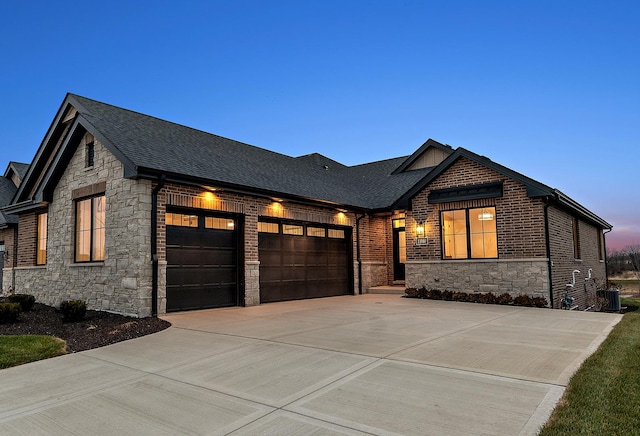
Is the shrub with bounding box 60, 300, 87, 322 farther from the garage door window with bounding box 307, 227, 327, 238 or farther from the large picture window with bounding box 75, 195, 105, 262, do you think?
the garage door window with bounding box 307, 227, 327, 238

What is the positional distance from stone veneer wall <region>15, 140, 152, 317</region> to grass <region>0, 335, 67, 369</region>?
2521 mm

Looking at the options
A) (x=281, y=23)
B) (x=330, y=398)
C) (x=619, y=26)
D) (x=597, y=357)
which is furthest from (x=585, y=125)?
(x=330, y=398)

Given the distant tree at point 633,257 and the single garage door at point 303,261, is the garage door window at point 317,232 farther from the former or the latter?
the distant tree at point 633,257

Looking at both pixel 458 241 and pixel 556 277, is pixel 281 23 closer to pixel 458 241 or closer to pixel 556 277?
pixel 458 241

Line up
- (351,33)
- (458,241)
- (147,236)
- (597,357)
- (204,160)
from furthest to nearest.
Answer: (351,33) → (458,241) → (204,160) → (147,236) → (597,357)

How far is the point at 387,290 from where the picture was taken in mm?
16203

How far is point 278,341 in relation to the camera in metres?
6.94

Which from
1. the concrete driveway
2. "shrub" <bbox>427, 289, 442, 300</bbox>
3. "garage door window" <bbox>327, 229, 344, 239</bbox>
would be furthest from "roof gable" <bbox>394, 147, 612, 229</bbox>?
the concrete driveway

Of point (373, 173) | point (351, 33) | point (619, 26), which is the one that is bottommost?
point (373, 173)

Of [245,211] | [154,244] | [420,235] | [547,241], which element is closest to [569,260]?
[547,241]

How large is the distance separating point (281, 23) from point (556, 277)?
14.2 metres

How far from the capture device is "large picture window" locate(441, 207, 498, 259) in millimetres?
13312

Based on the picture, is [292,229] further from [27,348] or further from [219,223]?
[27,348]

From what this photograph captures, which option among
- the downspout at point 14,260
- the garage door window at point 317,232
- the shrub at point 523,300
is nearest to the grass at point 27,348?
the garage door window at point 317,232
